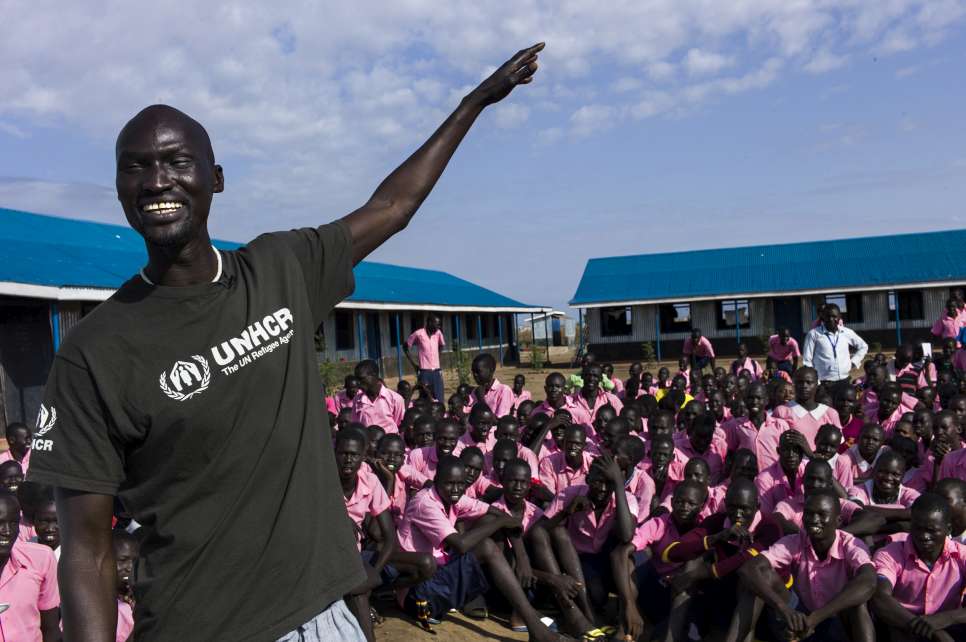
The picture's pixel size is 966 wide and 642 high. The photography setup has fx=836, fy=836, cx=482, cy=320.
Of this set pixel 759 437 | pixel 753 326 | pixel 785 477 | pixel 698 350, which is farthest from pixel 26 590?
pixel 753 326

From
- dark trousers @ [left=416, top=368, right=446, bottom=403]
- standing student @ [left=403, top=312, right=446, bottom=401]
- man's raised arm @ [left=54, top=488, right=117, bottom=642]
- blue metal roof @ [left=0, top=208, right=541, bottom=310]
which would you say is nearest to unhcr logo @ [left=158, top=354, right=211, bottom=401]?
man's raised arm @ [left=54, top=488, right=117, bottom=642]

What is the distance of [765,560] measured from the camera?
4.44m

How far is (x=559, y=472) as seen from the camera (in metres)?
6.24

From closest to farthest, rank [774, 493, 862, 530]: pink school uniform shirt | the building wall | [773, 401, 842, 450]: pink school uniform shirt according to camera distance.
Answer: [774, 493, 862, 530]: pink school uniform shirt → [773, 401, 842, 450]: pink school uniform shirt → the building wall

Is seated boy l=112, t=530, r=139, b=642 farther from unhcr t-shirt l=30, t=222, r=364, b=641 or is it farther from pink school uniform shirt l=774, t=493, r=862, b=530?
pink school uniform shirt l=774, t=493, r=862, b=530

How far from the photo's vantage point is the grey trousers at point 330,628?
4.21 feet

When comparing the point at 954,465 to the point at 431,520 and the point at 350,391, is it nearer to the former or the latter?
the point at 431,520

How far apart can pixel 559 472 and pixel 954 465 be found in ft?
8.53

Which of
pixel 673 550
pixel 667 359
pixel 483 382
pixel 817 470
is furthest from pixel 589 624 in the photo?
pixel 667 359

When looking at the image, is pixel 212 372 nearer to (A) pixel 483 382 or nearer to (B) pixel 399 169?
(B) pixel 399 169

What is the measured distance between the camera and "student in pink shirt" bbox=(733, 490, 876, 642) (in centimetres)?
411

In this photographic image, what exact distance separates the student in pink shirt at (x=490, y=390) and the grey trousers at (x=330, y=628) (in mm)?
Answer: 6463

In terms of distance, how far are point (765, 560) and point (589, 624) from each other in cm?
110

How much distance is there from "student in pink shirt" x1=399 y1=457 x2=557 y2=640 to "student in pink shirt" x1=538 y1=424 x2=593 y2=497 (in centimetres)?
86
